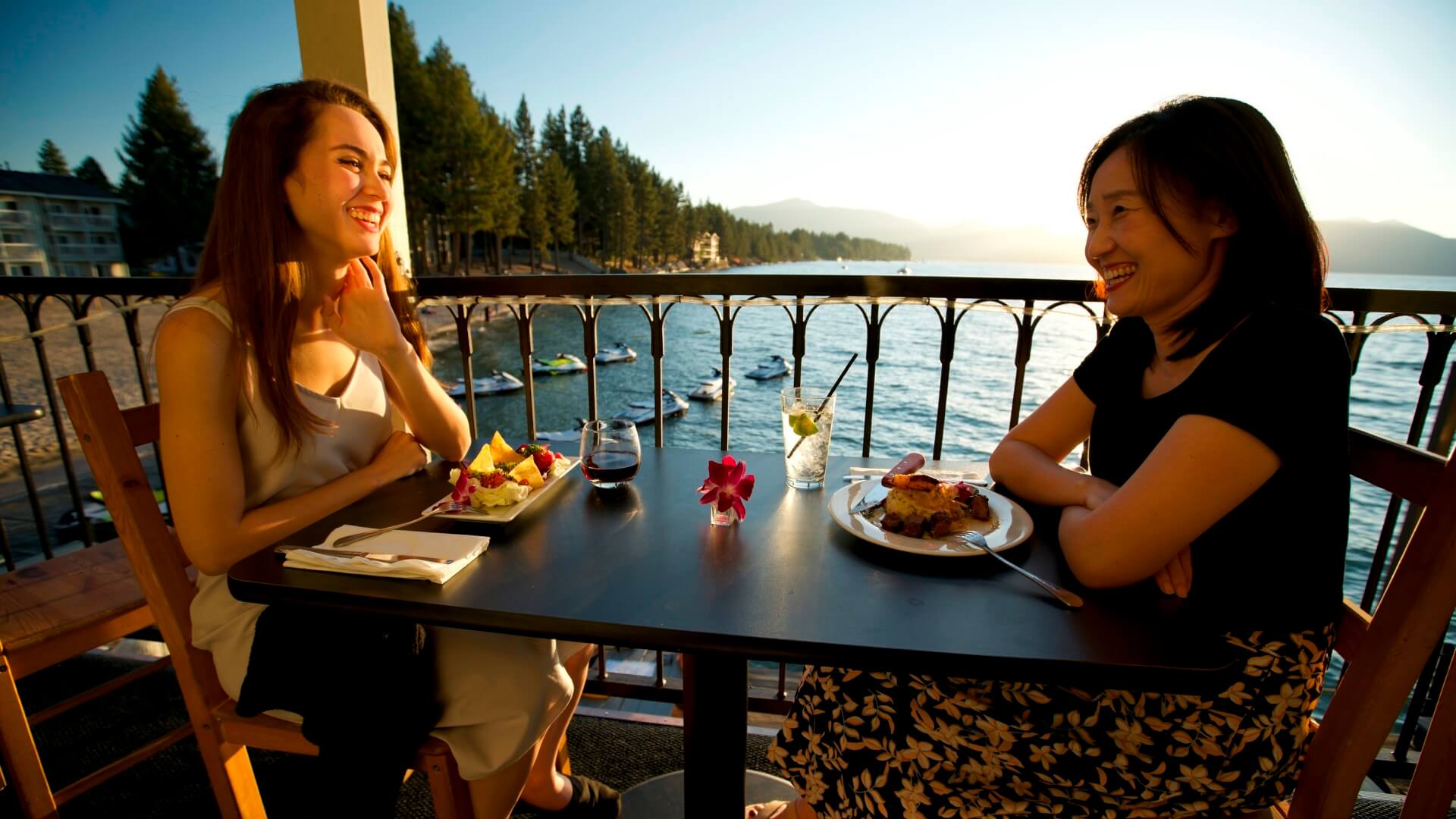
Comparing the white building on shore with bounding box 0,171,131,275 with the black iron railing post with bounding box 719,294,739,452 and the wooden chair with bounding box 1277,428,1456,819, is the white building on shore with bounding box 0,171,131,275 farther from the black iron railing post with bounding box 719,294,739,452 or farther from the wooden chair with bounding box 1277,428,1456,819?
the wooden chair with bounding box 1277,428,1456,819

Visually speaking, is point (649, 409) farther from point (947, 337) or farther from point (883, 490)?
point (883, 490)

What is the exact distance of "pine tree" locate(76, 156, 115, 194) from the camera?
88.5 feet

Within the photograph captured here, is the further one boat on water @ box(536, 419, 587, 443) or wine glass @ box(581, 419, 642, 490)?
boat on water @ box(536, 419, 587, 443)

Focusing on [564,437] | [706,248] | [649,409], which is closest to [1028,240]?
[706,248]

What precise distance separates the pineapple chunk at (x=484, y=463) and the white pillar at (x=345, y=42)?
5.08 feet

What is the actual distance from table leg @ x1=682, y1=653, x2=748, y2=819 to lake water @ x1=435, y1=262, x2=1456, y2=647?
11264 mm

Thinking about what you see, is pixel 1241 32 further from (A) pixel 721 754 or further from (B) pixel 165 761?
(B) pixel 165 761

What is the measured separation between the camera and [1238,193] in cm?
107

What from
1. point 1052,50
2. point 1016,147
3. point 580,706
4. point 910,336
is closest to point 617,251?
point 910,336

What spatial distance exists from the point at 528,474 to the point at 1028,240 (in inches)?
3657

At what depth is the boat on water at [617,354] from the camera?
29.2m

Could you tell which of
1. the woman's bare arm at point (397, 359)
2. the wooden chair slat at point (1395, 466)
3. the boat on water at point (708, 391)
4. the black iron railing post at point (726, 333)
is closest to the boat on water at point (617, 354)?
the boat on water at point (708, 391)

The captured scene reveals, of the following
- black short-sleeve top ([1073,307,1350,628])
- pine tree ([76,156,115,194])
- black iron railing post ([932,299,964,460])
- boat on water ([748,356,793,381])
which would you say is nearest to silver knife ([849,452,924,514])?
black short-sleeve top ([1073,307,1350,628])

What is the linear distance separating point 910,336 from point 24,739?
Answer: 3948cm
